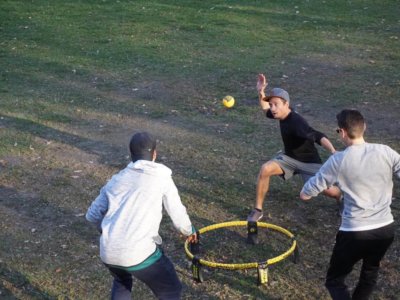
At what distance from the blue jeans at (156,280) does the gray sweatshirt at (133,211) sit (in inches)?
5.1

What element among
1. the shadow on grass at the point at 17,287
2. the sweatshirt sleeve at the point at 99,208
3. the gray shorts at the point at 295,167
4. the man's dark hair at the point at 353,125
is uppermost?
the man's dark hair at the point at 353,125

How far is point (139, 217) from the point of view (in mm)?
4840

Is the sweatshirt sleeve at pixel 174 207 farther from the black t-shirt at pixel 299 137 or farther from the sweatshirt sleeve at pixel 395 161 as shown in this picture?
the black t-shirt at pixel 299 137

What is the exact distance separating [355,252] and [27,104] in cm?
913

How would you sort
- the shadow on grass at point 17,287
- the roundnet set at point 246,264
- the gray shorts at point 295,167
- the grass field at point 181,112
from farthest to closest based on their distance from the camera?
the gray shorts at point 295,167
the grass field at point 181,112
the shadow on grass at point 17,287
the roundnet set at point 246,264

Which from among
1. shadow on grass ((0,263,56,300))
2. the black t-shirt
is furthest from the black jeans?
shadow on grass ((0,263,56,300))

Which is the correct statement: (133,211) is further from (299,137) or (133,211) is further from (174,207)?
(299,137)

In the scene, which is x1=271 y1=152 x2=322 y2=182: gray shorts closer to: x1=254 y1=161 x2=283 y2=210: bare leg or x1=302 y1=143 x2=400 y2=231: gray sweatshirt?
x1=254 y1=161 x2=283 y2=210: bare leg

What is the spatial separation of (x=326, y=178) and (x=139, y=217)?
159 centimetres

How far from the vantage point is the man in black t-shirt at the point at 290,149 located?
24.0ft

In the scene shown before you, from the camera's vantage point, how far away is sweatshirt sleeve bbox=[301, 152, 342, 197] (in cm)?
514

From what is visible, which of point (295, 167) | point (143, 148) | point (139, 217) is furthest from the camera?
point (295, 167)

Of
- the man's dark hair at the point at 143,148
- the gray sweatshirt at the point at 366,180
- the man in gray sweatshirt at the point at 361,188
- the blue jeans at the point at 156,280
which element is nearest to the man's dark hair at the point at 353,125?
the man in gray sweatshirt at the point at 361,188

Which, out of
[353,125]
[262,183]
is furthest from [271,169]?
[353,125]
